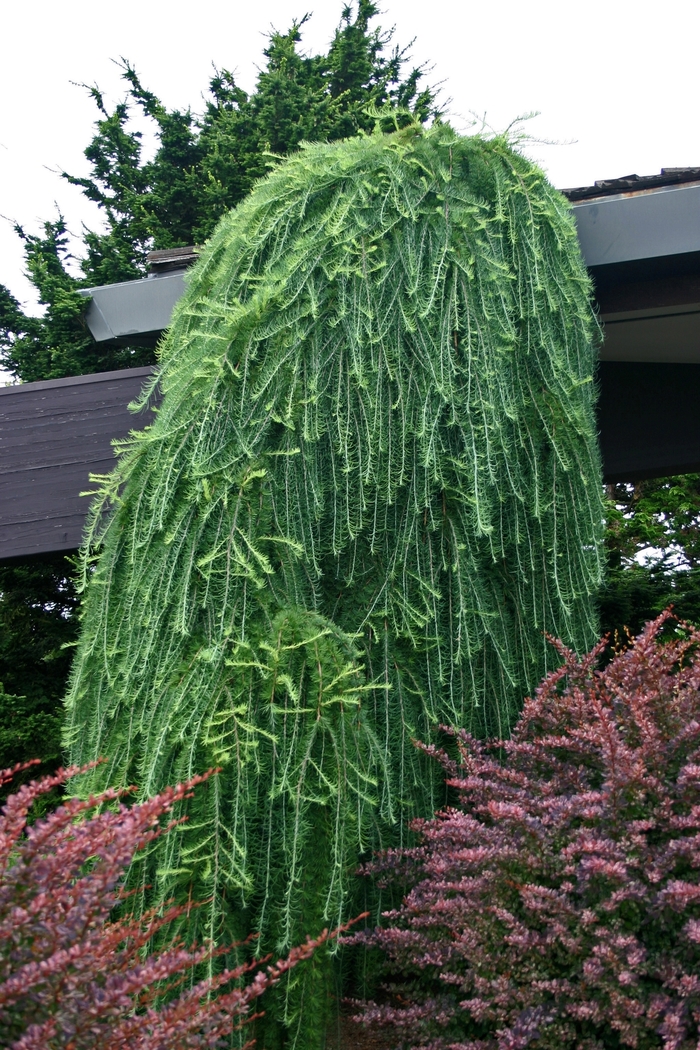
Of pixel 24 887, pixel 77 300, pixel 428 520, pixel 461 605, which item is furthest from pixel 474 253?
pixel 77 300

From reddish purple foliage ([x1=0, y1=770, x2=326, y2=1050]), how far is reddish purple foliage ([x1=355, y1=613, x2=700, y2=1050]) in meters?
→ 0.75

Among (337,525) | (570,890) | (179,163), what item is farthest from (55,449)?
(179,163)

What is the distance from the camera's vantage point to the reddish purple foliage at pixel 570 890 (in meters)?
1.95

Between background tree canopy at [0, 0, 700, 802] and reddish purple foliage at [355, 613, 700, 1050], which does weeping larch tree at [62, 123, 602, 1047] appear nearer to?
reddish purple foliage at [355, 613, 700, 1050]

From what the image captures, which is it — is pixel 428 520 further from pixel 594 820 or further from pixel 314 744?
pixel 594 820

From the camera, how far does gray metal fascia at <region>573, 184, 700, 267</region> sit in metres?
3.45

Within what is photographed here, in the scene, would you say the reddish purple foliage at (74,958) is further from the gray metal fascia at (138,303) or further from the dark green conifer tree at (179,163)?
the dark green conifer tree at (179,163)

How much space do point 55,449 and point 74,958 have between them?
3.09 metres

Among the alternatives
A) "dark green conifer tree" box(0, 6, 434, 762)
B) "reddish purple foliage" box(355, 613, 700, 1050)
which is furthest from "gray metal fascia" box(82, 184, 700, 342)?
"dark green conifer tree" box(0, 6, 434, 762)

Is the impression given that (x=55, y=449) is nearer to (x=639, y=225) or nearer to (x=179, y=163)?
(x=639, y=225)

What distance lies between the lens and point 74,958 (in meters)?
1.31

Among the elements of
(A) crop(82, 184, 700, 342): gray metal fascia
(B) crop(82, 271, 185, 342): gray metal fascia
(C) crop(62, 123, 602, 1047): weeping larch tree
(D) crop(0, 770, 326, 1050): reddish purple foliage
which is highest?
(A) crop(82, 184, 700, 342): gray metal fascia

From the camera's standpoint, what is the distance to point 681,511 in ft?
28.7

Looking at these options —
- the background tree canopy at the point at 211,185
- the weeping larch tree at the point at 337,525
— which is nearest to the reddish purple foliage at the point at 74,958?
the weeping larch tree at the point at 337,525
